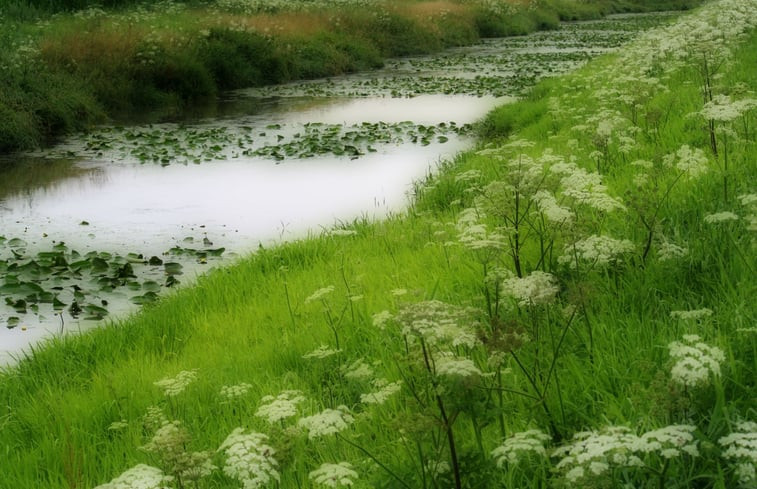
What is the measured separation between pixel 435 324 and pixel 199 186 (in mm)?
8925

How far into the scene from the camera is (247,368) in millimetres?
4594

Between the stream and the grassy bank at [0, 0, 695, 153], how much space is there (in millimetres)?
880

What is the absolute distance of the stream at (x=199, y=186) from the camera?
7.09 metres

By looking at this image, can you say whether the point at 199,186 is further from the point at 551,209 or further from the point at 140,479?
the point at 140,479

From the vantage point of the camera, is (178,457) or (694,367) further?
(178,457)

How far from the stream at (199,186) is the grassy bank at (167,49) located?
0.88 meters

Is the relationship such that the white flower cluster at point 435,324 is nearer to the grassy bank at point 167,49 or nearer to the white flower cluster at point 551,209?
the white flower cluster at point 551,209

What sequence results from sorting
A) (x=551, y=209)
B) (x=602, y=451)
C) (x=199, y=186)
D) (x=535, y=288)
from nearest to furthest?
(x=602, y=451)
(x=535, y=288)
(x=551, y=209)
(x=199, y=186)

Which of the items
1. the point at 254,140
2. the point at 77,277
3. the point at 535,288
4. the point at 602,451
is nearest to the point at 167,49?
the point at 254,140

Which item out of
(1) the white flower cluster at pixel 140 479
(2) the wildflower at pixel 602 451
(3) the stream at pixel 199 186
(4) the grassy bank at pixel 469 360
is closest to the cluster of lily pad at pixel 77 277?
(3) the stream at pixel 199 186

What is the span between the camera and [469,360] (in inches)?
89.5

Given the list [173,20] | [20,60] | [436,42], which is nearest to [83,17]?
[173,20]

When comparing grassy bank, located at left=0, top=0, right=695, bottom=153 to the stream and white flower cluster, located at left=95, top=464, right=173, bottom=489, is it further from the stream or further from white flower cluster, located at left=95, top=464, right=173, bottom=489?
white flower cluster, located at left=95, top=464, right=173, bottom=489

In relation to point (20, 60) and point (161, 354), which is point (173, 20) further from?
point (161, 354)
